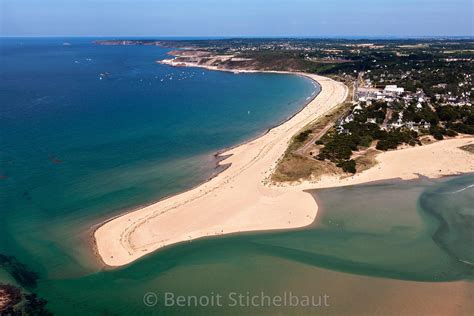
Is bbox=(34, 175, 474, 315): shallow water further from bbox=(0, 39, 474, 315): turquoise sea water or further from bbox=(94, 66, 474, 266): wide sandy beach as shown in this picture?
bbox=(94, 66, 474, 266): wide sandy beach

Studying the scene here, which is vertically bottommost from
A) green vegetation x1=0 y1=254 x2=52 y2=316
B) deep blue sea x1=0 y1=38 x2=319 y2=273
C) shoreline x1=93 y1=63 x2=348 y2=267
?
green vegetation x1=0 y1=254 x2=52 y2=316

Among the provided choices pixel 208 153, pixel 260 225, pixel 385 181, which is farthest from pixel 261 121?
pixel 260 225

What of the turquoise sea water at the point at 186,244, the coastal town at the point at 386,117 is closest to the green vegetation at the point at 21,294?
the turquoise sea water at the point at 186,244

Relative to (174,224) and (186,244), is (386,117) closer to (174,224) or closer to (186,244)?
(174,224)

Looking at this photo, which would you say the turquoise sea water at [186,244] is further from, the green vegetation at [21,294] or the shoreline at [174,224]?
the shoreline at [174,224]

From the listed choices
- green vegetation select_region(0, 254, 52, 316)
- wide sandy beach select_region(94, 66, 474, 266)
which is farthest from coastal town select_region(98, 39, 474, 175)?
green vegetation select_region(0, 254, 52, 316)

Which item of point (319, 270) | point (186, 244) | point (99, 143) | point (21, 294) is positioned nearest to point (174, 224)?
point (186, 244)
